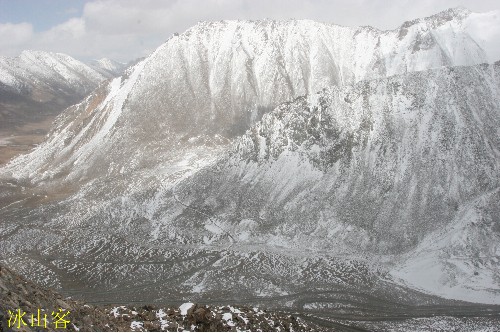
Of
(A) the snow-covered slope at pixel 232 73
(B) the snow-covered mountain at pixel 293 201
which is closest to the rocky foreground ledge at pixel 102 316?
(B) the snow-covered mountain at pixel 293 201

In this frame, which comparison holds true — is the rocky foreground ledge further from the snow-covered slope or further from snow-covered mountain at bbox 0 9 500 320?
the snow-covered slope

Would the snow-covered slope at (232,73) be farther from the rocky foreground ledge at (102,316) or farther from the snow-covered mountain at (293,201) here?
the rocky foreground ledge at (102,316)

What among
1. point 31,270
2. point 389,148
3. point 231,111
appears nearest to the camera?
point 31,270

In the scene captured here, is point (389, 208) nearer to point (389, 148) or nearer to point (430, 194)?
point (430, 194)

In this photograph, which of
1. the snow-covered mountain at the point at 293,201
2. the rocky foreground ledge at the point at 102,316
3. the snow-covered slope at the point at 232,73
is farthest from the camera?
the snow-covered slope at the point at 232,73

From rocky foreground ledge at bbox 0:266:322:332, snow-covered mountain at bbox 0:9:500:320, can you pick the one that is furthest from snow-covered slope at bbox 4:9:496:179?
rocky foreground ledge at bbox 0:266:322:332

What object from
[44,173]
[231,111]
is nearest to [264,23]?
[231,111]

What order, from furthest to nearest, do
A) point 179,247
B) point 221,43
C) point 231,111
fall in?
point 221,43 → point 231,111 → point 179,247
